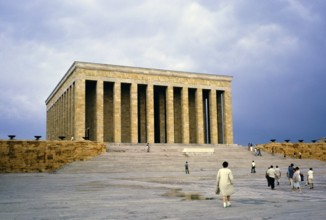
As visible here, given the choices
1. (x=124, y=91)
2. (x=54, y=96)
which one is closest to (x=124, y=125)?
(x=124, y=91)

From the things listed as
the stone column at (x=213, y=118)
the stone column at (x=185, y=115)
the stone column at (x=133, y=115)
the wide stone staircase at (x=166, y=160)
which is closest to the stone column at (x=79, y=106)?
the wide stone staircase at (x=166, y=160)

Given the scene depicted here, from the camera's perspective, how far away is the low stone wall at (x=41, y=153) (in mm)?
32188

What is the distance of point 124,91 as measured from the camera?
50125 mm

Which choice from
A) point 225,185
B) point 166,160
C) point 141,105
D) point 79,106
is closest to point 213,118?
point 141,105

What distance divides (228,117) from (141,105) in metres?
11.7

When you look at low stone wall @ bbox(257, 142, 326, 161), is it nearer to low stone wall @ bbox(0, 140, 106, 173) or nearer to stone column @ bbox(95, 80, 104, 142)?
stone column @ bbox(95, 80, 104, 142)

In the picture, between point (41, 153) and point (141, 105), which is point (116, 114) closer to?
point (141, 105)

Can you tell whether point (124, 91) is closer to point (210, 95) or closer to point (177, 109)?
point (177, 109)

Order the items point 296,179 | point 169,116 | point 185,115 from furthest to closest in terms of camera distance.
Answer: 1. point 185,115
2. point 169,116
3. point 296,179

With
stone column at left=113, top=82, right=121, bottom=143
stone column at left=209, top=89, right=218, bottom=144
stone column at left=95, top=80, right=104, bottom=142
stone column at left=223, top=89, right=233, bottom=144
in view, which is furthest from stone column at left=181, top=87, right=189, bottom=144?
stone column at left=95, top=80, right=104, bottom=142

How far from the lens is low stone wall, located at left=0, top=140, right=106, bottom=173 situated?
32.2 m

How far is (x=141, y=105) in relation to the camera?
51.8 metres

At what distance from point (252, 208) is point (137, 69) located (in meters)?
38.6

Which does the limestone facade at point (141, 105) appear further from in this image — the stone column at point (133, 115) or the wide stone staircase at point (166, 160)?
the wide stone staircase at point (166, 160)
